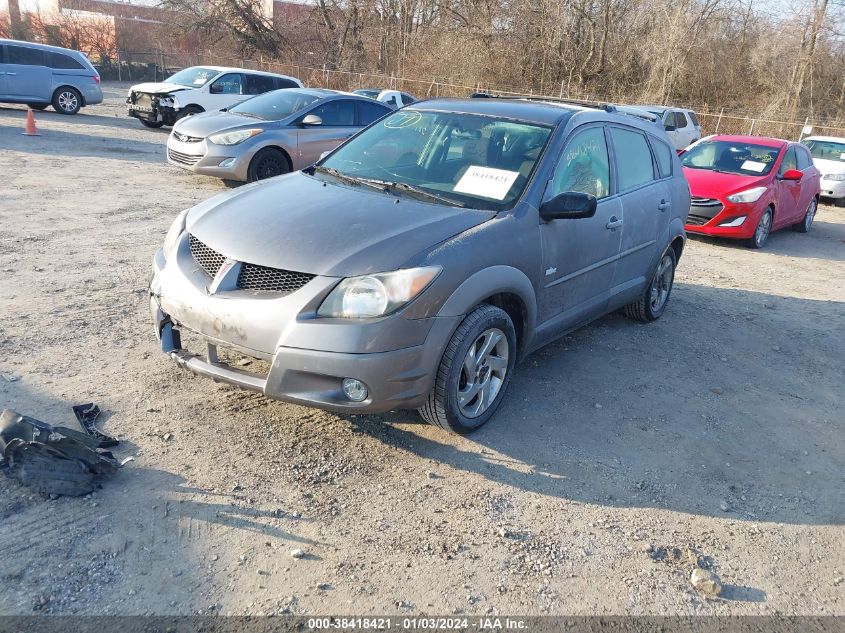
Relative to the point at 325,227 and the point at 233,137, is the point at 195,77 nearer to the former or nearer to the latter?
the point at 233,137

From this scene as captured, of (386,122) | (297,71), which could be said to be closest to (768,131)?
(297,71)

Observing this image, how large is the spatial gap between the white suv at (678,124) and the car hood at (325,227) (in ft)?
54.3

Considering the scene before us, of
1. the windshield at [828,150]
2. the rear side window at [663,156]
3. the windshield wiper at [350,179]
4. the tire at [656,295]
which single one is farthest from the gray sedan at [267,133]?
the windshield at [828,150]

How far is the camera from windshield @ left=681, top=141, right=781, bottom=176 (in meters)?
10.9

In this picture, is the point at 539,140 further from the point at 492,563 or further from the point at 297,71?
the point at 297,71

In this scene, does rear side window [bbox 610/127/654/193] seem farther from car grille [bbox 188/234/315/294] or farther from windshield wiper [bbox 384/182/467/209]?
car grille [bbox 188/234/315/294]

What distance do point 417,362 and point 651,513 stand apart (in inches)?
55.4

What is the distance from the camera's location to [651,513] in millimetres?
3525

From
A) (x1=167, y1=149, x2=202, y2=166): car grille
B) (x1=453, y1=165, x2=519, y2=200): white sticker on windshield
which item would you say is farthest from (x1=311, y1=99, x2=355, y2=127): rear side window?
(x1=453, y1=165, x2=519, y2=200): white sticker on windshield

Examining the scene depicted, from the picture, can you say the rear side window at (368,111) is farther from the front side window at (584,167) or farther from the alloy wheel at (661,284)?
the front side window at (584,167)

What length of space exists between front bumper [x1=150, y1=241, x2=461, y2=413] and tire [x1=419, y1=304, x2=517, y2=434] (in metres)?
0.09

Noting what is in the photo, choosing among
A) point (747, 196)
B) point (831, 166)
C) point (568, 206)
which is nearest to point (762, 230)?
point (747, 196)

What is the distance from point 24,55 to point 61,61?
2.75ft

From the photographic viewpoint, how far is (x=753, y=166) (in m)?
10.9
